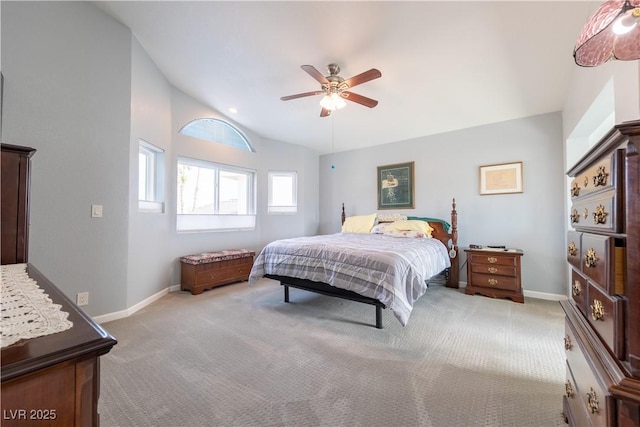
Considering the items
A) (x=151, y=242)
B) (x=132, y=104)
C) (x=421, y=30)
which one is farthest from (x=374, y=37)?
(x=151, y=242)

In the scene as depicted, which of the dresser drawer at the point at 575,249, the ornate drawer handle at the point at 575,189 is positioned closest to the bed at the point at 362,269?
the dresser drawer at the point at 575,249

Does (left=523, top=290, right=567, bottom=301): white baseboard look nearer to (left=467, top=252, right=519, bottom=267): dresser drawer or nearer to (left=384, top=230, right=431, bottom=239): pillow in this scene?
(left=467, top=252, right=519, bottom=267): dresser drawer

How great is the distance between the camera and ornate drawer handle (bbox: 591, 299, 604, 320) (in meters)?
0.87

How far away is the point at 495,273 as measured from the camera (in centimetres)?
354

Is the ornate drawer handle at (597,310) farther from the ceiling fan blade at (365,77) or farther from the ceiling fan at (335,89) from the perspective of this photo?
the ceiling fan at (335,89)

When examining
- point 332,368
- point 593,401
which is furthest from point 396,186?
point 593,401

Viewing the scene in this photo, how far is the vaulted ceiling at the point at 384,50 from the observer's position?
224cm

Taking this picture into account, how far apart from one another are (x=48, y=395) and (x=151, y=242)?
342 cm

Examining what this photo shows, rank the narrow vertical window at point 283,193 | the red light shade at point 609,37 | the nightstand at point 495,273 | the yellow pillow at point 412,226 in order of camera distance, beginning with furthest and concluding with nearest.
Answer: the narrow vertical window at point 283,193 < the yellow pillow at point 412,226 < the nightstand at point 495,273 < the red light shade at point 609,37

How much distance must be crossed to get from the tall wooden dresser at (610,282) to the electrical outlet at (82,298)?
3.67 metres

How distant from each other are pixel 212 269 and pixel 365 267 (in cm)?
247

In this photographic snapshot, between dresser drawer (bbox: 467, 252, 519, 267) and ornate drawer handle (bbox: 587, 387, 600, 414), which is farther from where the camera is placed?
dresser drawer (bbox: 467, 252, 519, 267)

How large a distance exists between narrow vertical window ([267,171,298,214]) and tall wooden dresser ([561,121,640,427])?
4842mm

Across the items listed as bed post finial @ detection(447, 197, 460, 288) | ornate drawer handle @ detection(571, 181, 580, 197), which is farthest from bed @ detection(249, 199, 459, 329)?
ornate drawer handle @ detection(571, 181, 580, 197)
